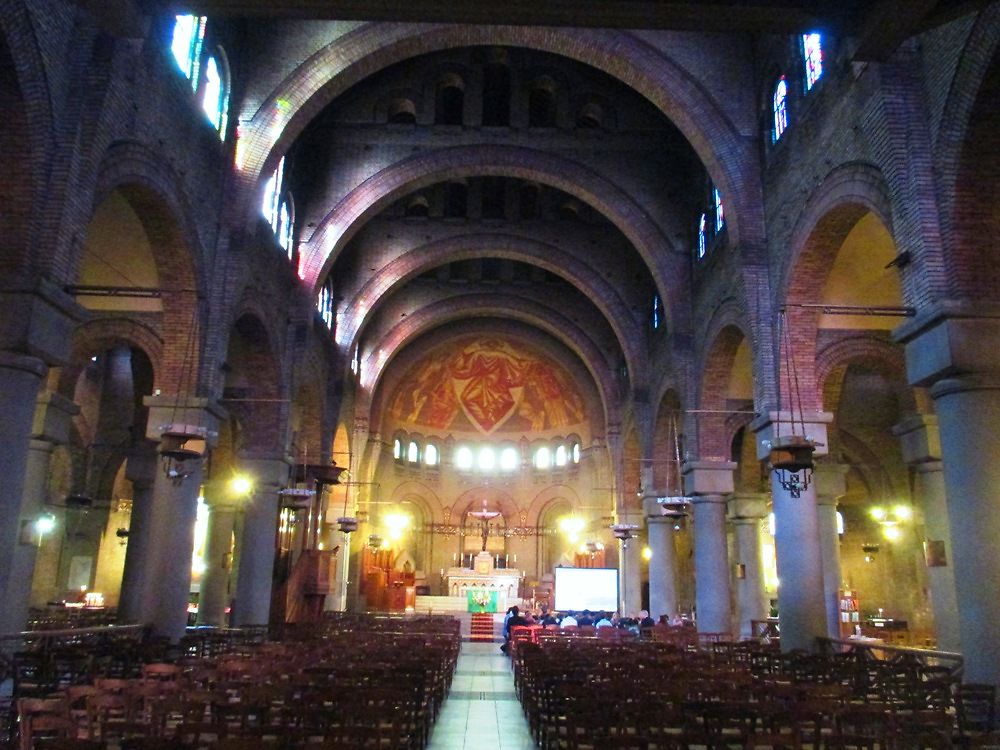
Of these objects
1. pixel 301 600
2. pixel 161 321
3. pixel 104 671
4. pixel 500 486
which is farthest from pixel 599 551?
pixel 104 671

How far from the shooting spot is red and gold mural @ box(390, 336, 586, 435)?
45594 mm

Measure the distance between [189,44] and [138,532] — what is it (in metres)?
12.7

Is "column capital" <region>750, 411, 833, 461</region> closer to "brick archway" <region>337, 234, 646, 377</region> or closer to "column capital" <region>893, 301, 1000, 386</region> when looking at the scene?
"column capital" <region>893, 301, 1000, 386</region>

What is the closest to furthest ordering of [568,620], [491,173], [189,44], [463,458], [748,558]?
[189,44], [748,558], [491,173], [568,620], [463,458]

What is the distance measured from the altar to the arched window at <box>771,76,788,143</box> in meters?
25.0

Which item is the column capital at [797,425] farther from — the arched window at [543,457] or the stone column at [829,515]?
the arched window at [543,457]

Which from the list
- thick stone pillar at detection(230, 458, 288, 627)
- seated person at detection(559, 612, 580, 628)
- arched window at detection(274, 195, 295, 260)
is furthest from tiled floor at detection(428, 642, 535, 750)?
arched window at detection(274, 195, 295, 260)

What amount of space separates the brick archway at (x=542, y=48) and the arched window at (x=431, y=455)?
2901cm

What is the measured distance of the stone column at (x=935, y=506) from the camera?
1616cm

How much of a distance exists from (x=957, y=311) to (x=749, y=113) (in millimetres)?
10563

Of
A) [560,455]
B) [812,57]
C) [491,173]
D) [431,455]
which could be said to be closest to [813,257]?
[812,57]

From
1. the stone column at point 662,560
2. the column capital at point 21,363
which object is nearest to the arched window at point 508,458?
the stone column at point 662,560

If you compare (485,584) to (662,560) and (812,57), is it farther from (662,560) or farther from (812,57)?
(812,57)

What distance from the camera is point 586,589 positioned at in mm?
33344
